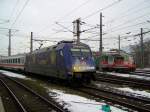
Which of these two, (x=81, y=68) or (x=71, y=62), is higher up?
(x=71, y=62)

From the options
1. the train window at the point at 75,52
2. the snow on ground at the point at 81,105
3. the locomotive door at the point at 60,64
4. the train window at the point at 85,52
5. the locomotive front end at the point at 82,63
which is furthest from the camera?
the train window at the point at 85,52

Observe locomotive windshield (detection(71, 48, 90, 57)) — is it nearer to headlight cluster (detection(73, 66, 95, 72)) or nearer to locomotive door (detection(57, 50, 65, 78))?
locomotive door (detection(57, 50, 65, 78))

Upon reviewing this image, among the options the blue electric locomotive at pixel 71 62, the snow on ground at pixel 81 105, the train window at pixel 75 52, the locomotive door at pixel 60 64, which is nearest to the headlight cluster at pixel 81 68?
the blue electric locomotive at pixel 71 62

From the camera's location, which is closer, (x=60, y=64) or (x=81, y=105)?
(x=81, y=105)

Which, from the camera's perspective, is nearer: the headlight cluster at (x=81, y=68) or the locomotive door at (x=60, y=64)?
the headlight cluster at (x=81, y=68)

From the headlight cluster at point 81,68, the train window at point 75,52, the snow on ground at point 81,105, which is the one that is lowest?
the snow on ground at point 81,105

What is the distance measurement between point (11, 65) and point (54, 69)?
2751cm

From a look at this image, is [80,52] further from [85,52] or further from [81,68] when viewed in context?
[81,68]

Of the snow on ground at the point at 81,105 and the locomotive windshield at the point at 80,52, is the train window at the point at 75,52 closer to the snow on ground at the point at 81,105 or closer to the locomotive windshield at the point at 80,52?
the locomotive windshield at the point at 80,52

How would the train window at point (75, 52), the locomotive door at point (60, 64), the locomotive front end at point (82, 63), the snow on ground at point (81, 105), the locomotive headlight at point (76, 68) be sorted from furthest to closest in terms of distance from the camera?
the train window at point (75, 52) → the locomotive door at point (60, 64) → the locomotive front end at point (82, 63) → the locomotive headlight at point (76, 68) → the snow on ground at point (81, 105)

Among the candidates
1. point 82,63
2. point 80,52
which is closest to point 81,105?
point 82,63

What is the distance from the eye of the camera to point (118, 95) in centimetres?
1434

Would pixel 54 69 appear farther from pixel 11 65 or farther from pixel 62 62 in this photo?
pixel 11 65

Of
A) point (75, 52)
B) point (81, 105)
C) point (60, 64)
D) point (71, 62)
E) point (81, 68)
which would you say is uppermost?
point (75, 52)
